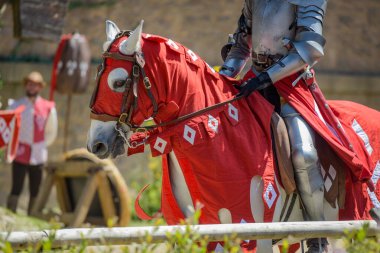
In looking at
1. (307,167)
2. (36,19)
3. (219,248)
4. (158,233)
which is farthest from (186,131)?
(36,19)

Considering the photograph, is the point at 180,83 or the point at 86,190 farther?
the point at 86,190

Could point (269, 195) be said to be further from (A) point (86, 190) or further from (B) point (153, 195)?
(B) point (153, 195)

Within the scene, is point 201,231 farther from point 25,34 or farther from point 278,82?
point 25,34

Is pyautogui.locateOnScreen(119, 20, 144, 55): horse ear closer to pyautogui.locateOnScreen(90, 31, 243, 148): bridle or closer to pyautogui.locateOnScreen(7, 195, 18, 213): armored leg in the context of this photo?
pyautogui.locateOnScreen(90, 31, 243, 148): bridle

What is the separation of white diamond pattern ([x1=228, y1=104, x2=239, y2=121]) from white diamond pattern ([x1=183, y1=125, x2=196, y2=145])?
0.26 m

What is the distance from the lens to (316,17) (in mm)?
5586

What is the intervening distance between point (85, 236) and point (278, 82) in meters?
2.26

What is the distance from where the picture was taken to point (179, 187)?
5348 mm

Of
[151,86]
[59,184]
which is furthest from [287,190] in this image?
[59,184]

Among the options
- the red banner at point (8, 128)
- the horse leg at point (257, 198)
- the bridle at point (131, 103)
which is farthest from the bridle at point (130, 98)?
the red banner at point (8, 128)

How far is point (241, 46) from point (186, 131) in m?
1.11

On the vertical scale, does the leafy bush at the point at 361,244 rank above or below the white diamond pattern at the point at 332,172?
below

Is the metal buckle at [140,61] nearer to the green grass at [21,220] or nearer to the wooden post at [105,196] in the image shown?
the green grass at [21,220]

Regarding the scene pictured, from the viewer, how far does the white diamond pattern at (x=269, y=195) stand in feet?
16.9
